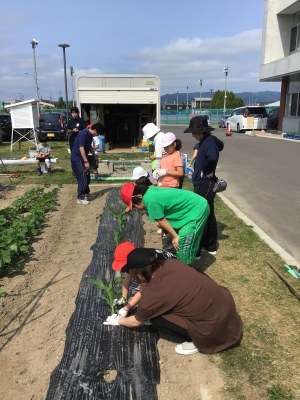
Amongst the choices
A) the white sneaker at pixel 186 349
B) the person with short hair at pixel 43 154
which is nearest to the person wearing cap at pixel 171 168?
the white sneaker at pixel 186 349

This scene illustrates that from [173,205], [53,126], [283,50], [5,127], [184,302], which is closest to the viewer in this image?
[184,302]

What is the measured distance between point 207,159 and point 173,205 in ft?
3.52

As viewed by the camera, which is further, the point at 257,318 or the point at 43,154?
the point at 43,154

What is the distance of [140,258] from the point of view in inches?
99.6

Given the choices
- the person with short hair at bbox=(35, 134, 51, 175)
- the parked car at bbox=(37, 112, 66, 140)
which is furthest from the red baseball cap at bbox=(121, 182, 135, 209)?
the parked car at bbox=(37, 112, 66, 140)

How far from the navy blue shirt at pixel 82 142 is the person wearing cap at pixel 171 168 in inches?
105

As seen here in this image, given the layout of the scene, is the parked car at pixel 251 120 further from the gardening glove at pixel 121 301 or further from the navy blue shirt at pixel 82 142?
the gardening glove at pixel 121 301

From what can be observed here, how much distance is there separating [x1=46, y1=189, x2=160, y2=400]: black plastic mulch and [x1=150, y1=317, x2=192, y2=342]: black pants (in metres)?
0.16

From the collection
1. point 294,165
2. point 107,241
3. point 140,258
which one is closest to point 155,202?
point 140,258

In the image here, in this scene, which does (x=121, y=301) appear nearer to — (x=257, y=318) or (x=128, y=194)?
(x=128, y=194)

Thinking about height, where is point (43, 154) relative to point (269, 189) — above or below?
above

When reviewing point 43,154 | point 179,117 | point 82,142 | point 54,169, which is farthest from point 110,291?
point 179,117

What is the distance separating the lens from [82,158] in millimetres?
7242

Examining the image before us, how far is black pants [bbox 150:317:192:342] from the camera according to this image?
110 inches
